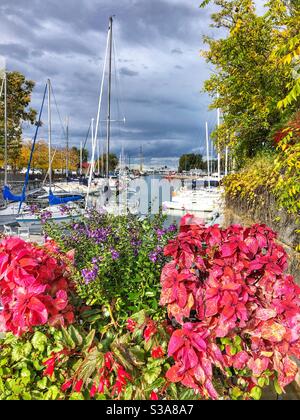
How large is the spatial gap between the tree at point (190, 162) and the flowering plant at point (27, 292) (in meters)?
105

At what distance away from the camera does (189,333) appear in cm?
192

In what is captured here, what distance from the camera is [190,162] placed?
114438mm

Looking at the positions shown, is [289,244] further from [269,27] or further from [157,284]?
[269,27]

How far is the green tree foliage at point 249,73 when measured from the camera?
793cm

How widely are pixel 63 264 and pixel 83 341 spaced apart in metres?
0.62

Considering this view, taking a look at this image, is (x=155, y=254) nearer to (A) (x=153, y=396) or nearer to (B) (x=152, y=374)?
(B) (x=152, y=374)

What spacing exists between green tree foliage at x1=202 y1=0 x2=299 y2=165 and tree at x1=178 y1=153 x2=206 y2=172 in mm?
97464

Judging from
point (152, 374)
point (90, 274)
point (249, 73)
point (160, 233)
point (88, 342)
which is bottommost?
point (152, 374)

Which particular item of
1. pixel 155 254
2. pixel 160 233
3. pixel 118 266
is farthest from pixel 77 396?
pixel 160 233

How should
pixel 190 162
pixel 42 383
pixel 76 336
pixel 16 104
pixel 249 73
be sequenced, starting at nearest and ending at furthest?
1. pixel 42 383
2. pixel 76 336
3. pixel 249 73
4. pixel 16 104
5. pixel 190 162

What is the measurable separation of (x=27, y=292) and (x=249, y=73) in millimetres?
7706

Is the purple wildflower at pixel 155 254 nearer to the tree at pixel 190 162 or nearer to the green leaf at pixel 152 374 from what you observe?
the green leaf at pixel 152 374

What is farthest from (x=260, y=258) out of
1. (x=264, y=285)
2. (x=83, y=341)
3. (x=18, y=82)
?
(x=18, y=82)

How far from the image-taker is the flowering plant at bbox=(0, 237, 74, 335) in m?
2.04
